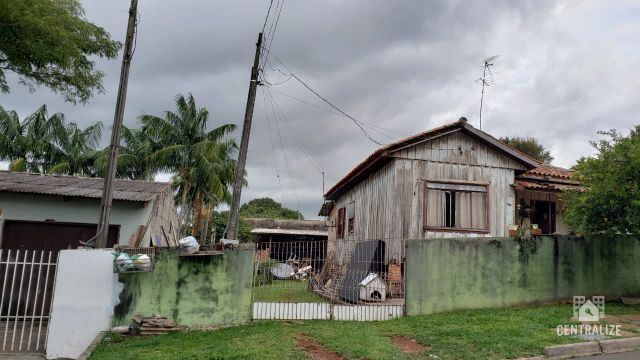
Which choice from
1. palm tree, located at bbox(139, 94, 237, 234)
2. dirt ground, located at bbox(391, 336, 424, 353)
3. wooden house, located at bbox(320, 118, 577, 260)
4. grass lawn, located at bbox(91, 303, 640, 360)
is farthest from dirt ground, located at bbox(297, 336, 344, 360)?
palm tree, located at bbox(139, 94, 237, 234)

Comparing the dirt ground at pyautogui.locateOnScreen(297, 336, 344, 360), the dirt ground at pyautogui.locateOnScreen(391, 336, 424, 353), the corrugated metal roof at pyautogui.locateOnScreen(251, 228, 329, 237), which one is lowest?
the dirt ground at pyautogui.locateOnScreen(297, 336, 344, 360)

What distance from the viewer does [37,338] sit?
8.62m

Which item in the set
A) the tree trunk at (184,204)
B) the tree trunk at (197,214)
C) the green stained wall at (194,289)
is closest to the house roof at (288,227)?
the tree trunk at (197,214)

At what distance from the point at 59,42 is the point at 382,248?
364 inches

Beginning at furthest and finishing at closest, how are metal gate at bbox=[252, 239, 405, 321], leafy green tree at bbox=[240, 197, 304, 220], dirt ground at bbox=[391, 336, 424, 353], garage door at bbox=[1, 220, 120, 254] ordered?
leafy green tree at bbox=[240, 197, 304, 220] → garage door at bbox=[1, 220, 120, 254] → metal gate at bbox=[252, 239, 405, 321] → dirt ground at bbox=[391, 336, 424, 353]

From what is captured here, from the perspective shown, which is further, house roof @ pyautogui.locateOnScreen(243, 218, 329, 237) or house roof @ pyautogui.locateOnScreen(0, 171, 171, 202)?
house roof @ pyautogui.locateOnScreen(243, 218, 329, 237)

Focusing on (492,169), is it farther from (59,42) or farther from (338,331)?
(59,42)

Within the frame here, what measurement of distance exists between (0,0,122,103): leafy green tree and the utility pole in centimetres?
379

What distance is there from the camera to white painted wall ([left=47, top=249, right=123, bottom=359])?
8219 mm

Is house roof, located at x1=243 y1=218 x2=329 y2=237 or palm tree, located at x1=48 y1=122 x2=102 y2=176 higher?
palm tree, located at x1=48 y1=122 x2=102 y2=176

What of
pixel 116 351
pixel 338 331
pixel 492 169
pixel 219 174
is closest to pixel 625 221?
pixel 492 169

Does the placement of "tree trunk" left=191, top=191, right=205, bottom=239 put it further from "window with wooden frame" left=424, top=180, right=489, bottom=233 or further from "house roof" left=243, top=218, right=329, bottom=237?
"window with wooden frame" left=424, top=180, right=489, bottom=233

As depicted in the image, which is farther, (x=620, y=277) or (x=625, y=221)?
(x=620, y=277)

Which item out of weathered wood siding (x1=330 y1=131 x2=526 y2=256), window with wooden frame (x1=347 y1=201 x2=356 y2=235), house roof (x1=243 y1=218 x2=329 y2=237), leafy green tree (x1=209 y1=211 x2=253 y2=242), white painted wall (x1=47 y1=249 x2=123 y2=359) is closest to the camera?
white painted wall (x1=47 y1=249 x2=123 y2=359)
